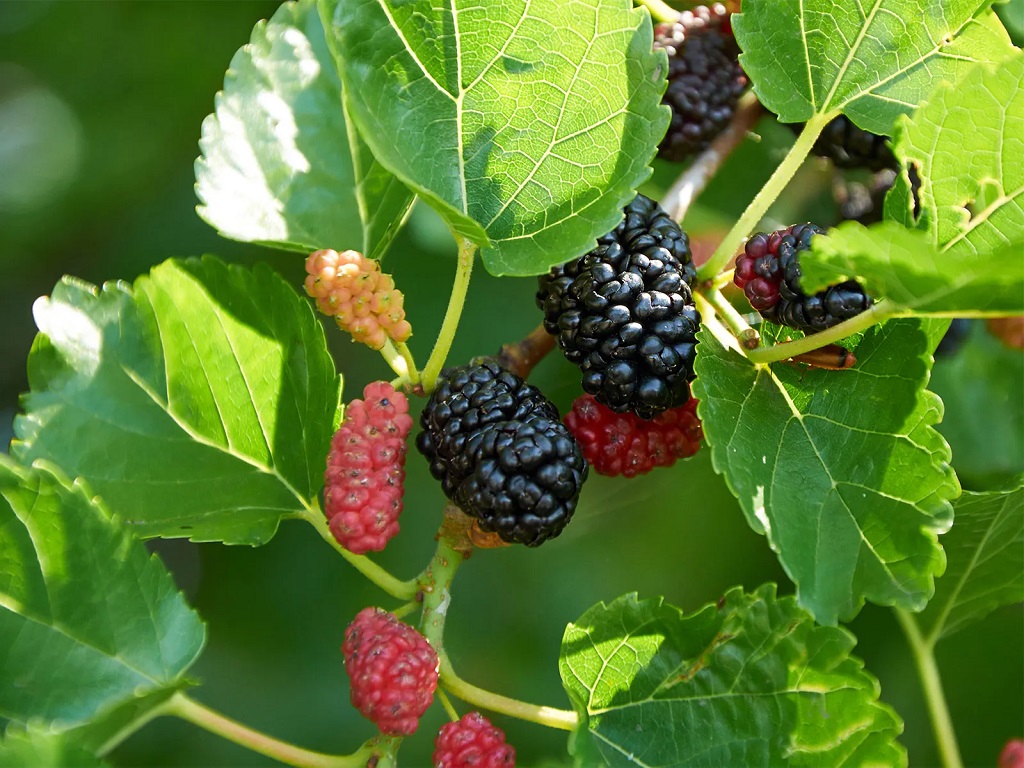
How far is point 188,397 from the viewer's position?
2.78ft

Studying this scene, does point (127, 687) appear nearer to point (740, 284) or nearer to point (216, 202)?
point (216, 202)

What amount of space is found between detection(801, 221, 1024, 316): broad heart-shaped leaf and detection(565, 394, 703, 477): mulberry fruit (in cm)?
23

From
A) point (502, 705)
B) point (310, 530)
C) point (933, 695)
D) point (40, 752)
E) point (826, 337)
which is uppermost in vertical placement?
point (826, 337)

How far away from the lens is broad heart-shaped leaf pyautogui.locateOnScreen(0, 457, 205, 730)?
74 centimetres

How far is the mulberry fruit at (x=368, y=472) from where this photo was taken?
798mm

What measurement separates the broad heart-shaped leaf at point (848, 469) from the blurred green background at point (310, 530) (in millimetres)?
561

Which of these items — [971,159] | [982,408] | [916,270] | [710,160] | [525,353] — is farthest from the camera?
[982,408]

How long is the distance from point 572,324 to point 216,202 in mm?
332

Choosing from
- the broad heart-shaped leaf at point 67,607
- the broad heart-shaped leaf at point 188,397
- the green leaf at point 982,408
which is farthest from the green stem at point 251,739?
the green leaf at point 982,408

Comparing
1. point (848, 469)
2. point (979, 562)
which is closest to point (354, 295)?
point (848, 469)

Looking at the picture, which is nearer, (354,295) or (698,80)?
(354,295)

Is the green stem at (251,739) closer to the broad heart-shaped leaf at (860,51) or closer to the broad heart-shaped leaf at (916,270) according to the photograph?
the broad heart-shaped leaf at (916,270)

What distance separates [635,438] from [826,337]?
0.19 metres

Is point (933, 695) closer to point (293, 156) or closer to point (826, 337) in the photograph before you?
point (826, 337)
